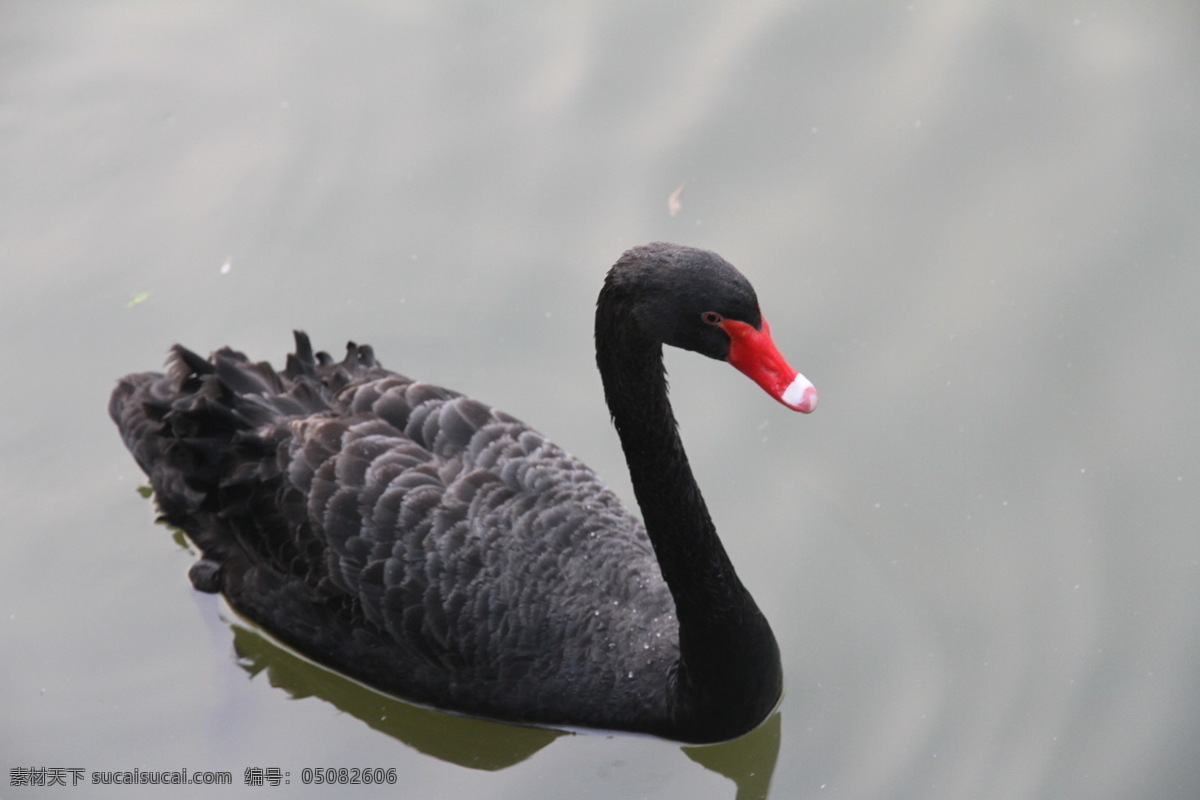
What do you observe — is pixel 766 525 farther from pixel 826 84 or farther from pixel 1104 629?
pixel 826 84

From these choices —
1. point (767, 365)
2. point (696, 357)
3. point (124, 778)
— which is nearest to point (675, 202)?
point (696, 357)

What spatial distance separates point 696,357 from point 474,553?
1728 millimetres

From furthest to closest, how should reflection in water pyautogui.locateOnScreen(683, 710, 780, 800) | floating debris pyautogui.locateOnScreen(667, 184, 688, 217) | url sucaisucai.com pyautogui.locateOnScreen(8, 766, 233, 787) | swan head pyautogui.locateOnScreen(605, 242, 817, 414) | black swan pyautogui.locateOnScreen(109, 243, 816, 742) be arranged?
floating debris pyautogui.locateOnScreen(667, 184, 688, 217) → url sucaisucai.com pyautogui.locateOnScreen(8, 766, 233, 787) → reflection in water pyautogui.locateOnScreen(683, 710, 780, 800) → black swan pyautogui.locateOnScreen(109, 243, 816, 742) → swan head pyautogui.locateOnScreen(605, 242, 817, 414)

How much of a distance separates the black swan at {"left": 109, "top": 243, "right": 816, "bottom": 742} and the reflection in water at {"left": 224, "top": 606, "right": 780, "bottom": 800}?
0.10 metres

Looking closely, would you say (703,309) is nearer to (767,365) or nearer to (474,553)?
(767,365)

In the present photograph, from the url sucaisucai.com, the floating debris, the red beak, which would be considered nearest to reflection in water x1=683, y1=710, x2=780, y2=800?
the red beak

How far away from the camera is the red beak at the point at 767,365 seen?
388cm

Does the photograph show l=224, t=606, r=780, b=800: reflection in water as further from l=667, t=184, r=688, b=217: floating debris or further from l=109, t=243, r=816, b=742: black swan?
l=667, t=184, r=688, b=217: floating debris

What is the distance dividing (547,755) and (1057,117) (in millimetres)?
3906

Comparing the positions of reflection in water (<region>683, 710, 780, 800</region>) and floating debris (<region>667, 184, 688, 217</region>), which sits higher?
floating debris (<region>667, 184, 688, 217</region>)

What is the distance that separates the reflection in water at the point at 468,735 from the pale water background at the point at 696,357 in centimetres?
2

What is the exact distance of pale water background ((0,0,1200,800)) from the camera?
487 centimetres

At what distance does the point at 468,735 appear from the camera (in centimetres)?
494

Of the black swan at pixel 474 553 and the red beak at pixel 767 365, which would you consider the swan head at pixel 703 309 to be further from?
the black swan at pixel 474 553
